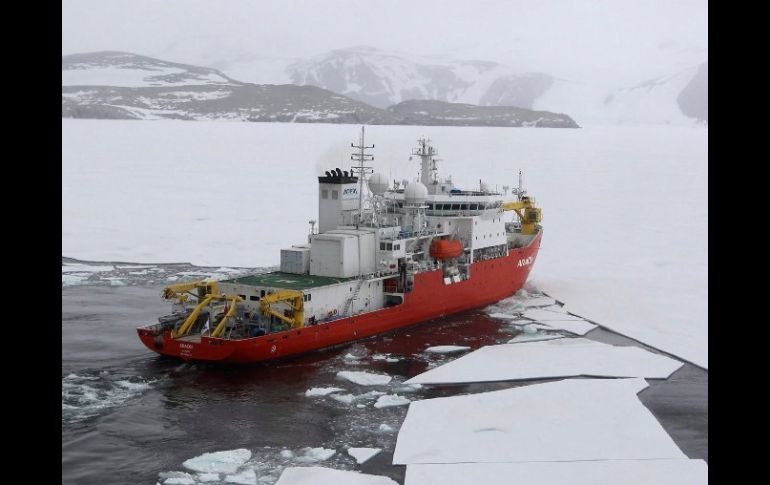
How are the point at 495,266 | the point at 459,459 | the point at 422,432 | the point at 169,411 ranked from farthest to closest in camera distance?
1. the point at 495,266
2. the point at 169,411
3. the point at 422,432
4. the point at 459,459

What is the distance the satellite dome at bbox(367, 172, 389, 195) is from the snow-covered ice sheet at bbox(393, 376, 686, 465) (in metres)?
10.4

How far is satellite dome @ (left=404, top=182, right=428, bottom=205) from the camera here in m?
24.7

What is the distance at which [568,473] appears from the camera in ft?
41.0

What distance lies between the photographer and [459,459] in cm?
1309

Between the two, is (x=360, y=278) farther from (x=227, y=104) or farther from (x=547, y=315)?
(x=227, y=104)

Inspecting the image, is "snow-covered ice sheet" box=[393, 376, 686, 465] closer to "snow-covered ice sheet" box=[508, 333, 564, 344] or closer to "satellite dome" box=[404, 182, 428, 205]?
"snow-covered ice sheet" box=[508, 333, 564, 344]

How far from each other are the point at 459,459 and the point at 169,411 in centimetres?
565

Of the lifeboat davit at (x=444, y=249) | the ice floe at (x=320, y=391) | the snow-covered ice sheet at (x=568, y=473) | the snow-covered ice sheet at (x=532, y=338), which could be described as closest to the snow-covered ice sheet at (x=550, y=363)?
the snow-covered ice sheet at (x=532, y=338)

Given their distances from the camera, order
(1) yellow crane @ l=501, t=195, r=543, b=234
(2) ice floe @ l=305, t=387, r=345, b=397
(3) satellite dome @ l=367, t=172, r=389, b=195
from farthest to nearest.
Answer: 1. (1) yellow crane @ l=501, t=195, r=543, b=234
2. (3) satellite dome @ l=367, t=172, r=389, b=195
3. (2) ice floe @ l=305, t=387, r=345, b=397

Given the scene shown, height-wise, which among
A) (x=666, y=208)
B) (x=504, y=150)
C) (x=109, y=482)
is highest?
(x=504, y=150)

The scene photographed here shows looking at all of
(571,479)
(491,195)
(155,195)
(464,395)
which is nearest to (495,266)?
(491,195)

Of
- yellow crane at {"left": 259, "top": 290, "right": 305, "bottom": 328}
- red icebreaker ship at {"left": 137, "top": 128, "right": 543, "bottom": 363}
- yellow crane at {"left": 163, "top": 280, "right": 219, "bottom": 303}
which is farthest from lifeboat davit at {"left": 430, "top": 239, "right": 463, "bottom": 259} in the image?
yellow crane at {"left": 163, "top": 280, "right": 219, "bottom": 303}

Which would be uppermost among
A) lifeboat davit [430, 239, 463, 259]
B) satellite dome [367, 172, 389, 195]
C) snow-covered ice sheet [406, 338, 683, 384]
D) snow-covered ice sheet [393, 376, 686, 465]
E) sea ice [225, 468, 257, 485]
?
satellite dome [367, 172, 389, 195]
